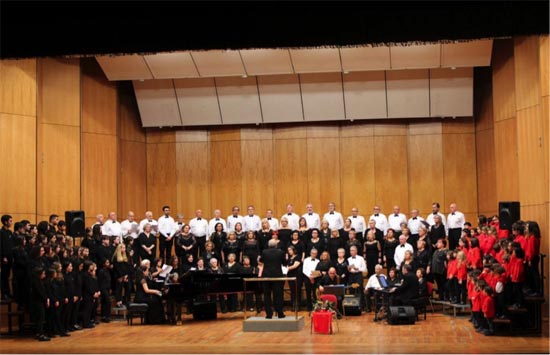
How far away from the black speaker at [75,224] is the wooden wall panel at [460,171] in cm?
913

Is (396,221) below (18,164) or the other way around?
below

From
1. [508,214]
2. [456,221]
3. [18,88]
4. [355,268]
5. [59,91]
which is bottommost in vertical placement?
[355,268]

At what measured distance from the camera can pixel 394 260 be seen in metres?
16.5

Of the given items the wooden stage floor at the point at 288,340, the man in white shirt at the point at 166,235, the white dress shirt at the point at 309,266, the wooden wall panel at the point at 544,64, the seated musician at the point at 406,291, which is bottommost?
the wooden stage floor at the point at 288,340

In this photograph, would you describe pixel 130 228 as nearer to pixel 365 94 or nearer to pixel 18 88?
pixel 18 88

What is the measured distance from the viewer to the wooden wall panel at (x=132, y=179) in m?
20.0

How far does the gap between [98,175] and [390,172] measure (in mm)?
7487

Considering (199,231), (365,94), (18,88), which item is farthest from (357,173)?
(18,88)

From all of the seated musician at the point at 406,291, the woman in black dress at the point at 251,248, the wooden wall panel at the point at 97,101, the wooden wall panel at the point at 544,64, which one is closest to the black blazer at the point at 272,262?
the seated musician at the point at 406,291

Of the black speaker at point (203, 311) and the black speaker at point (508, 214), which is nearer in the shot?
the black speaker at point (508, 214)

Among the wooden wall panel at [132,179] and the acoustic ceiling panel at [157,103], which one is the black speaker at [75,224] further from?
the acoustic ceiling panel at [157,103]

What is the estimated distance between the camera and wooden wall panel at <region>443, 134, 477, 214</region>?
766 inches

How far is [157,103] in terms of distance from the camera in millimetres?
20375

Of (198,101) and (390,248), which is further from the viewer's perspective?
(198,101)
